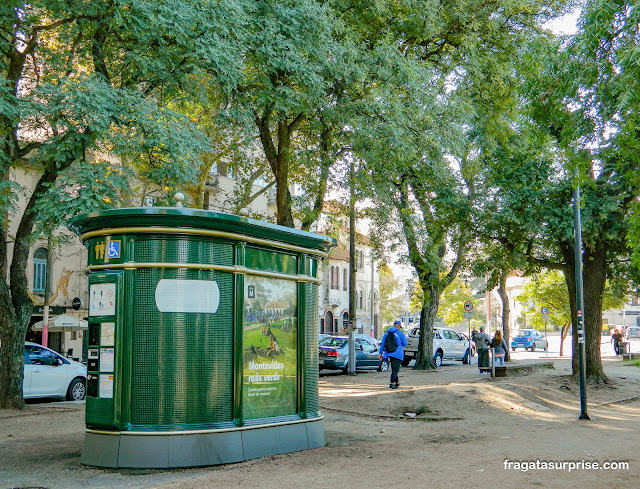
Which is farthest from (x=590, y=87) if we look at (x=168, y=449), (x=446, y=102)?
(x=446, y=102)

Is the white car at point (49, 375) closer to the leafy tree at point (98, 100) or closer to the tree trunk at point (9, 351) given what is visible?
the tree trunk at point (9, 351)

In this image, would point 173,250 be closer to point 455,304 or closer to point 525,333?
point 525,333

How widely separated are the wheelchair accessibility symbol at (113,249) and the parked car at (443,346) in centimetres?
2667

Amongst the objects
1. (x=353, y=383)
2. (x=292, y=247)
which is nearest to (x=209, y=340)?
(x=292, y=247)

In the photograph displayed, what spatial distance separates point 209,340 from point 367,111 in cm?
959

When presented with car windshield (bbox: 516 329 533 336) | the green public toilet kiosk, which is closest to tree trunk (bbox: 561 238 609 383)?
the green public toilet kiosk

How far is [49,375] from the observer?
18.9 metres

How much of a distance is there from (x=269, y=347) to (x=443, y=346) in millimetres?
27831

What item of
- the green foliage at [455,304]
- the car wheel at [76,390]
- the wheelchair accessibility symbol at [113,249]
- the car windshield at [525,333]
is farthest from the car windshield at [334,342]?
the green foliage at [455,304]

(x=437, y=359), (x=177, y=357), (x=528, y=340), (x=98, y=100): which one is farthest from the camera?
→ (x=528, y=340)

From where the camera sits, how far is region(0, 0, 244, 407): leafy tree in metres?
13.2

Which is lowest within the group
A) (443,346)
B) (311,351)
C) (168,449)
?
(168,449)

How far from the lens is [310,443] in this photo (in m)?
10.3

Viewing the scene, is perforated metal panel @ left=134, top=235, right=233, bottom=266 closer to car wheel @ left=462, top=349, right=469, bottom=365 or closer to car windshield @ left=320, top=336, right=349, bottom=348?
car windshield @ left=320, top=336, right=349, bottom=348
